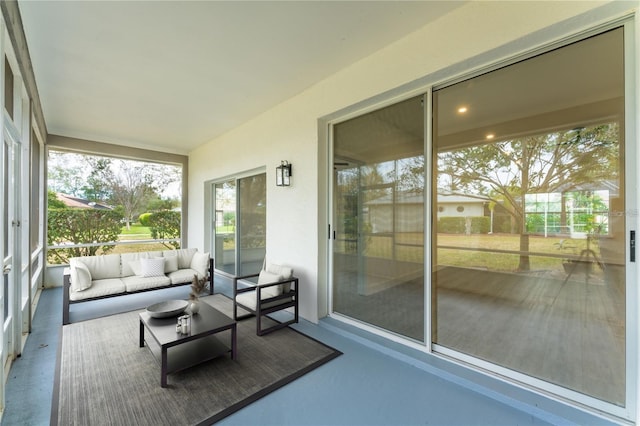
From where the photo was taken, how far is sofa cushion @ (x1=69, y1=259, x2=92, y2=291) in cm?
346

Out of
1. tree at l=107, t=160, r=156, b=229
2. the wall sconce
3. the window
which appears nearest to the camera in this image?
the wall sconce

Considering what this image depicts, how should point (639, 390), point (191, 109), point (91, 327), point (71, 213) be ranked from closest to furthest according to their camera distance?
point (639, 390), point (91, 327), point (191, 109), point (71, 213)

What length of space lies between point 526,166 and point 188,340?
297 cm

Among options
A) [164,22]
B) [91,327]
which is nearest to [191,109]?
[164,22]

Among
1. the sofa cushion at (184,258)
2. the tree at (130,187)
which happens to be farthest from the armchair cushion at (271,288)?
the tree at (130,187)

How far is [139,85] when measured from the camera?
334 cm

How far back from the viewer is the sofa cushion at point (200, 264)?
4.56m

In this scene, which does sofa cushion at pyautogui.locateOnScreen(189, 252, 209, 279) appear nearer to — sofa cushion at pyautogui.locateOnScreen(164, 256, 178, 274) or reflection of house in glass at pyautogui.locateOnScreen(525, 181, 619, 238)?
sofa cushion at pyautogui.locateOnScreen(164, 256, 178, 274)

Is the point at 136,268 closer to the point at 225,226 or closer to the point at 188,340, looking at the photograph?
the point at 225,226

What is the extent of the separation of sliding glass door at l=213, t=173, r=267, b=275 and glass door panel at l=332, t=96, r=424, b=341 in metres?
1.81

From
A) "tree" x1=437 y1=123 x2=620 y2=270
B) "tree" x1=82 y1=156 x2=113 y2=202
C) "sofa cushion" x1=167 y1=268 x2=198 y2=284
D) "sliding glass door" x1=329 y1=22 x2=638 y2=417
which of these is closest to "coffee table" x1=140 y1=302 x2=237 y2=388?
"sliding glass door" x1=329 y1=22 x2=638 y2=417

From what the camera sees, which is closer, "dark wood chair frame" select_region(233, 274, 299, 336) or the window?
"dark wood chair frame" select_region(233, 274, 299, 336)

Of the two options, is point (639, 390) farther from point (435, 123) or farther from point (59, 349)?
point (59, 349)

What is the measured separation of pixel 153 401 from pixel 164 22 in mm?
2949
